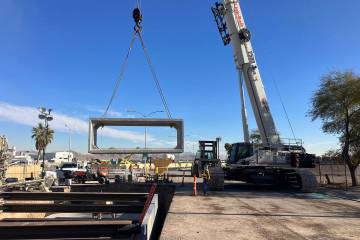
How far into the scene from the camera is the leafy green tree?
3078cm

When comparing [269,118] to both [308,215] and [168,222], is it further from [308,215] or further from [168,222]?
[168,222]

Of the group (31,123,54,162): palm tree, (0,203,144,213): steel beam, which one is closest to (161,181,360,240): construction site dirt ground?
(0,203,144,213): steel beam

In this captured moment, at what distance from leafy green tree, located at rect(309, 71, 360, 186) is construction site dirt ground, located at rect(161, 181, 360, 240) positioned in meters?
14.8

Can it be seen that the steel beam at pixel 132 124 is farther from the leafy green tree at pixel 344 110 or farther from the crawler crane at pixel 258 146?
the leafy green tree at pixel 344 110

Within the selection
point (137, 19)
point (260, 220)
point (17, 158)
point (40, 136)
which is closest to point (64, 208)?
point (260, 220)

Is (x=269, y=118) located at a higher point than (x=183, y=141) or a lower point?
higher

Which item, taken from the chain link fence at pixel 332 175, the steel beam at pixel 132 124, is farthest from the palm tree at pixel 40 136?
the steel beam at pixel 132 124

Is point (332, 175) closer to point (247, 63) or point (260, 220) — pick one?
point (247, 63)

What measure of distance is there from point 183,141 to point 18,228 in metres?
4.90

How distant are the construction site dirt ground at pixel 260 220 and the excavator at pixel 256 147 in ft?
21.5

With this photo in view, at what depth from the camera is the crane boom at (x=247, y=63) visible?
2509 centimetres

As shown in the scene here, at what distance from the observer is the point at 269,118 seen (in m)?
25.2

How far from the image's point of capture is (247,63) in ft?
84.7

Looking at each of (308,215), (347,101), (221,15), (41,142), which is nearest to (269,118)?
(221,15)
